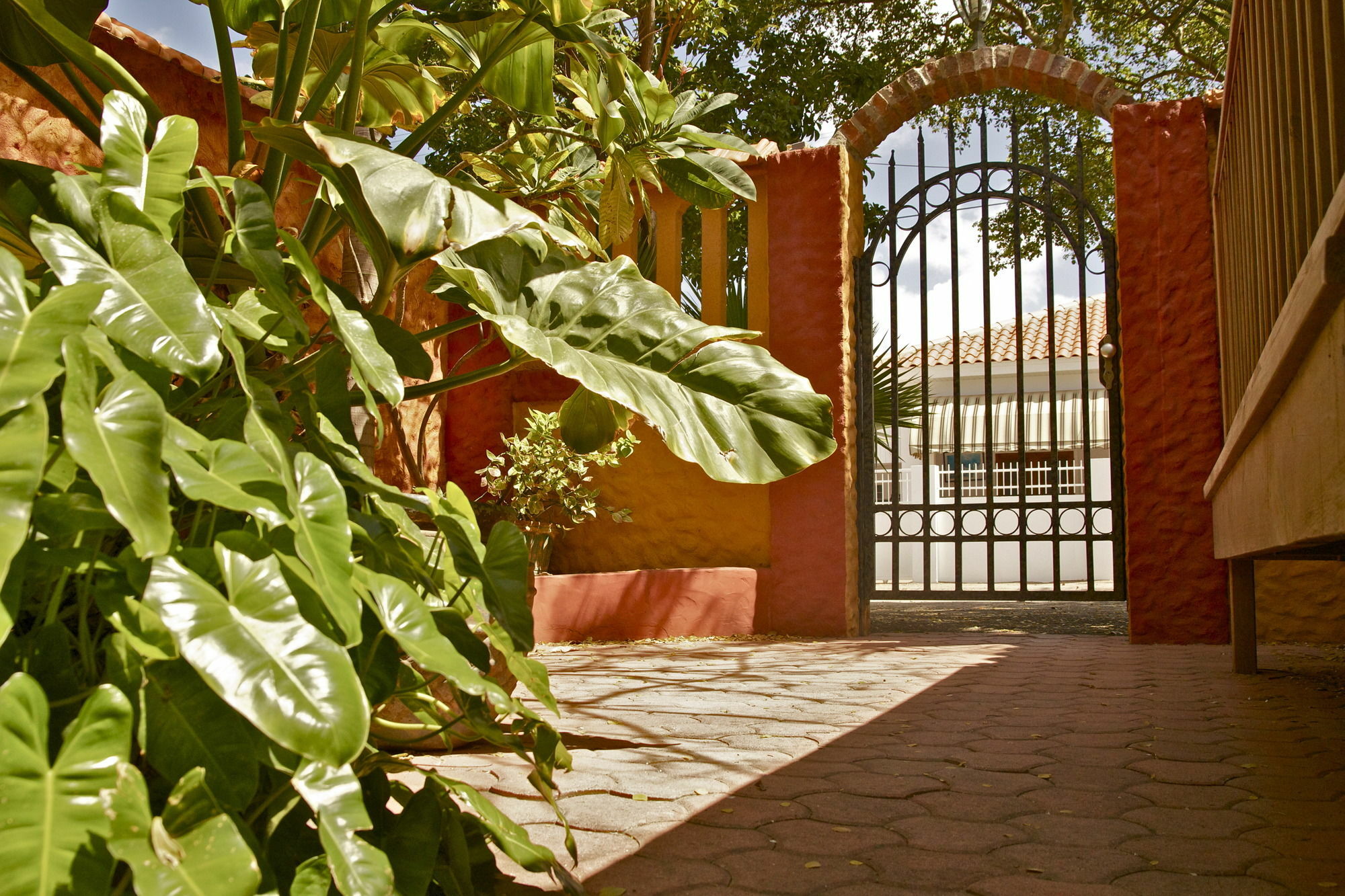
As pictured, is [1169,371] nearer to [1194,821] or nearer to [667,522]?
[667,522]

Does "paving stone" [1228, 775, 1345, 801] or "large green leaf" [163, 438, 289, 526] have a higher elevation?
"large green leaf" [163, 438, 289, 526]

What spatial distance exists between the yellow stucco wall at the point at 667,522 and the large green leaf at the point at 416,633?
174 inches

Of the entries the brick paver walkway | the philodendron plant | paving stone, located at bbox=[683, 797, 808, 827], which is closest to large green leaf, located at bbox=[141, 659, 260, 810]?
the philodendron plant

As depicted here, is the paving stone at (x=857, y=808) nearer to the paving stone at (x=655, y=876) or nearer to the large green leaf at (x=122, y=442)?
the paving stone at (x=655, y=876)

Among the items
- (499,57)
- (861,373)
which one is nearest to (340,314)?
(499,57)

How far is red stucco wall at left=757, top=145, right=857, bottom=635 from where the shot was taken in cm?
514

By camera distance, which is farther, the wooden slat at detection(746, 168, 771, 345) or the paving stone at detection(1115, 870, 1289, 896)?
the wooden slat at detection(746, 168, 771, 345)

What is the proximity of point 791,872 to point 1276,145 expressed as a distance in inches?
61.7

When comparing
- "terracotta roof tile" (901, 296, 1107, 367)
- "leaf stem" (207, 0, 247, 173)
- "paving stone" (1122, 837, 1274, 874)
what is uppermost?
"terracotta roof tile" (901, 296, 1107, 367)

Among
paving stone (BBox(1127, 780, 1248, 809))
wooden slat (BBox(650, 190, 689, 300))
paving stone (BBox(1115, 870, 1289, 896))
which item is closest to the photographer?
paving stone (BBox(1115, 870, 1289, 896))

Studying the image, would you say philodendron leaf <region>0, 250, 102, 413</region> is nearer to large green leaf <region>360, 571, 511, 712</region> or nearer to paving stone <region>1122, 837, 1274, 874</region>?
large green leaf <region>360, 571, 511, 712</region>

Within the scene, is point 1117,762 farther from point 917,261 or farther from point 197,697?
point 917,261

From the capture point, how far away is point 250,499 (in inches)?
27.1

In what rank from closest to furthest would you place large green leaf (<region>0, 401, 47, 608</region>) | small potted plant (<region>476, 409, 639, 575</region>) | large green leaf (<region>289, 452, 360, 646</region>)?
large green leaf (<region>0, 401, 47, 608</region>) < large green leaf (<region>289, 452, 360, 646</region>) < small potted plant (<region>476, 409, 639, 575</region>)
